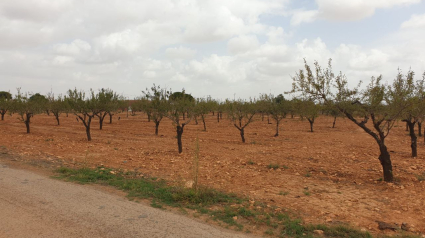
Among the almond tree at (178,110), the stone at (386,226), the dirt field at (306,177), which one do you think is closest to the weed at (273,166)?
the dirt field at (306,177)

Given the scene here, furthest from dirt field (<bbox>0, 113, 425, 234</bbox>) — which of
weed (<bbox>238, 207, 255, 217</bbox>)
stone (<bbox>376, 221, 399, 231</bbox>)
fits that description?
weed (<bbox>238, 207, 255, 217</bbox>)

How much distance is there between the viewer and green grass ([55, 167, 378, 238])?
5.85 metres

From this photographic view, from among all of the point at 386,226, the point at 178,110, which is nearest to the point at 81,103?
the point at 178,110

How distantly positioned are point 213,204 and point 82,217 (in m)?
3.10

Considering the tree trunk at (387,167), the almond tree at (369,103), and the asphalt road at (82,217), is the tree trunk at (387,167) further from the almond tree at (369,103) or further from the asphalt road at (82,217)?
the asphalt road at (82,217)

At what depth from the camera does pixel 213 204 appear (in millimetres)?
7379

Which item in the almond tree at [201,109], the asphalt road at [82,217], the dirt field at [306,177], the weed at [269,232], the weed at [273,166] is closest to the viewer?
the asphalt road at [82,217]

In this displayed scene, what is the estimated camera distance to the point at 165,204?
7215 millimetres

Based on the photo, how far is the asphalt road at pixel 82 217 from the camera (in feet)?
17.9

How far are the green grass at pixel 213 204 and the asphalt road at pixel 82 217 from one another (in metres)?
0.61

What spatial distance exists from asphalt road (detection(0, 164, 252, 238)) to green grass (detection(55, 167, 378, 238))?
0.61 meters

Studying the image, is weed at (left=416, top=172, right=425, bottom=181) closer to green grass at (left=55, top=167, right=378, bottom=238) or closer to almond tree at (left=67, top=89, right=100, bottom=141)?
green grass at (left=55, top=167, right=378, bottom=238)

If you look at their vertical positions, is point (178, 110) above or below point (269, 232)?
above

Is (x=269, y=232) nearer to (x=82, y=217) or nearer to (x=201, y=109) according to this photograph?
(x=82, y=217)
